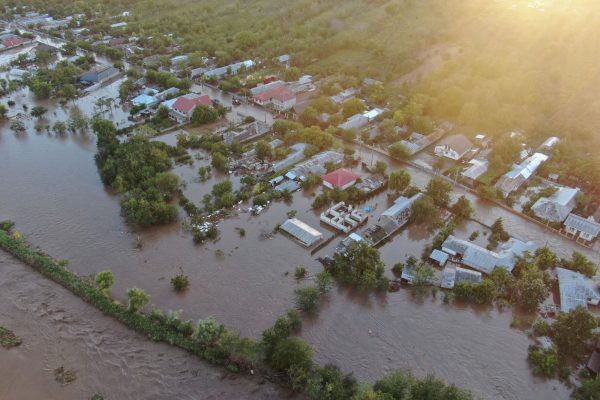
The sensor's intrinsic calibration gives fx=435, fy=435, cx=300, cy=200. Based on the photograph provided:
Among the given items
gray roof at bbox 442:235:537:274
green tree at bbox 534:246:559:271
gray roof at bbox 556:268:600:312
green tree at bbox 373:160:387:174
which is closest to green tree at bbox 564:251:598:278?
gray roof at bbox 556:268:600:312

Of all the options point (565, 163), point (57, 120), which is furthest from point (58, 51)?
point (565, 163)

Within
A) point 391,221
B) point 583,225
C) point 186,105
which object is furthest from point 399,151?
point 186,105

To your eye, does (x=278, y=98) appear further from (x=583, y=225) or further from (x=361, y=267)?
(x=583, y=225)

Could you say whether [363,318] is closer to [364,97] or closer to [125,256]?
[125,256]

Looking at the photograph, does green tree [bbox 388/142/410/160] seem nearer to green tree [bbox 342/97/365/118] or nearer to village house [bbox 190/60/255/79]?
green tree [bbox 342/97/365/118]

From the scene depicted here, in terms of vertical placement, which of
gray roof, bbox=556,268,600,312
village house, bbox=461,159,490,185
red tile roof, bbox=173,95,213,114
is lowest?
gray roof, bbox=556,268,600,312

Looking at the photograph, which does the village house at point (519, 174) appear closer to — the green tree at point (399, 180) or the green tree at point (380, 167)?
the green tree at point (399, 180)

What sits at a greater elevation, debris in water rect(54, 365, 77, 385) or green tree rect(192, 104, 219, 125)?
green tree rect(192, 104, 219, 125)
